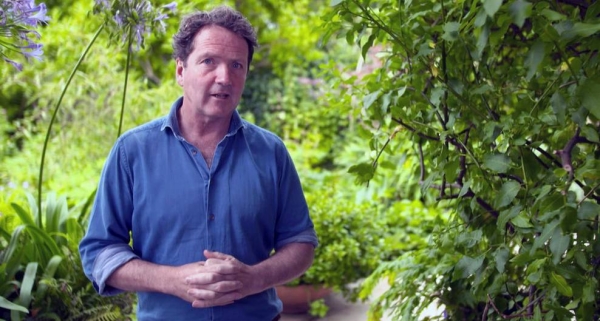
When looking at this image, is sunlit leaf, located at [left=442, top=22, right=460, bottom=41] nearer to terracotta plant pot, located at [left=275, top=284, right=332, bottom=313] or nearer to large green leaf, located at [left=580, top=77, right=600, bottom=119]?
large green leaf, located at [left=580, top=77, right=600, bottom=119]

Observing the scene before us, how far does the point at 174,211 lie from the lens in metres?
1.84

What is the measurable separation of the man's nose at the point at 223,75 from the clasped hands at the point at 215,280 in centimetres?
40

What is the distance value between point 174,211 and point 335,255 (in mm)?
2315

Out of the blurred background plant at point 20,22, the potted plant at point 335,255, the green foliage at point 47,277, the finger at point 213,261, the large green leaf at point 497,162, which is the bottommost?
the potted plant at point 335,255

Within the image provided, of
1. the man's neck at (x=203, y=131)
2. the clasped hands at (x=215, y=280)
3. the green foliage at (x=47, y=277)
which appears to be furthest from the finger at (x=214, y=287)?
the green foliage at (x=47, y=277)

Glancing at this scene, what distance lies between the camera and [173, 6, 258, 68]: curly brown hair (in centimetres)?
187

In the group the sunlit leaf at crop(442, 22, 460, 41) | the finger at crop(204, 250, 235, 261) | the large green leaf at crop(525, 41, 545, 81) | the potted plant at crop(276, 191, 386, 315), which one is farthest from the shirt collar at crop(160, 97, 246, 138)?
the potted plant at crop(276, 191, 386, 315)

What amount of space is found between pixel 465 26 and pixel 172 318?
3.21 ft

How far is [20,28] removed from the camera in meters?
1.78

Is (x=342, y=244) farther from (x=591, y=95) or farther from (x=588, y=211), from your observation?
(x=591, y=95)

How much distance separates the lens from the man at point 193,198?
184cm

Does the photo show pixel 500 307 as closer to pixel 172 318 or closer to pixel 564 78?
pixel 564 78

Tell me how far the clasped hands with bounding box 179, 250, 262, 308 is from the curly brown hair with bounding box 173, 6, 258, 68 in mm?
513

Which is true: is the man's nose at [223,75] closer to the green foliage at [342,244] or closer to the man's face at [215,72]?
the man's face at [215,72]
